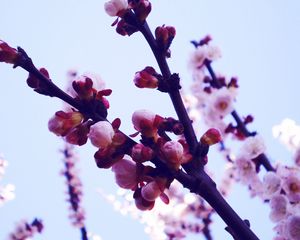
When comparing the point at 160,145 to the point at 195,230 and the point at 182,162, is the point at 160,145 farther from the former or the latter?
the point at 195,230

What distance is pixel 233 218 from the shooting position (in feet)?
4.99

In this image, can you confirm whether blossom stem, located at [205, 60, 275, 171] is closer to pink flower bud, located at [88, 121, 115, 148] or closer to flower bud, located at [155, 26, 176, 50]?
flower bud, located at [155, 26, 176, 50]

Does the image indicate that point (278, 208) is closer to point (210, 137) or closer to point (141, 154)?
point (210, 137)

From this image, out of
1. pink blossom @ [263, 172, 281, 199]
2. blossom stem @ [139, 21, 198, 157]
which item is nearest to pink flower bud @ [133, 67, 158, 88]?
blossom stem @ [139, 21, 198, 157]

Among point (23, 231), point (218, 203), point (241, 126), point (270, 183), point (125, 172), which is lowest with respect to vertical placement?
point (218, 203)

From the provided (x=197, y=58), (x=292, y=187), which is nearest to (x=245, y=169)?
(x=292, y=187)

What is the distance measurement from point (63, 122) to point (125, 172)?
1.20 feet

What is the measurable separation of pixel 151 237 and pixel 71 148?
4.22 metres

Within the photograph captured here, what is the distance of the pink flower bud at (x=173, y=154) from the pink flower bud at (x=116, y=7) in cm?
89

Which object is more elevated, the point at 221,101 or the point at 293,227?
the point at 221,101

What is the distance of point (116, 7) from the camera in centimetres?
204

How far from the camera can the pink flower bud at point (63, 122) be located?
1650 millimetres

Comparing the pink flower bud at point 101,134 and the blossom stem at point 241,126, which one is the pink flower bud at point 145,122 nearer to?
the pink flower bud at point 101,134

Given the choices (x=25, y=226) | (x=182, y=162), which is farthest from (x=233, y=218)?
(x=25, y=226)
